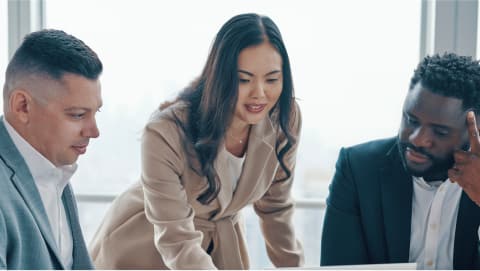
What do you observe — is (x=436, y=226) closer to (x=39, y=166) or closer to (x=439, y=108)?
(x=439, y=108)

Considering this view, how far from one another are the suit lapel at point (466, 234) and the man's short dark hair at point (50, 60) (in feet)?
3.52

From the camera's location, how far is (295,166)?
6.31ft

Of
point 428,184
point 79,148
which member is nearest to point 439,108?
point 428,184

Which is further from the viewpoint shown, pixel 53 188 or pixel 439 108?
pixel 439 108

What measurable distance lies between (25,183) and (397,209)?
1.03 meters

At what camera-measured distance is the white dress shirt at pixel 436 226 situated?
5.96ft

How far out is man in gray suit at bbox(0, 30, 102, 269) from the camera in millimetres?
1374

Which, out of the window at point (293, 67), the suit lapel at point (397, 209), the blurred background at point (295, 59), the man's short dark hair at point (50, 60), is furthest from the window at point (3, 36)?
the suit lapel at point (397, 209)

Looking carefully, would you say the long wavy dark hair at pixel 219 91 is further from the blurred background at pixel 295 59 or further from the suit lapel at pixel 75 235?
the suit lapel at pixel 75 235

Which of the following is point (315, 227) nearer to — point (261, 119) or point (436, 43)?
point (261, 119)

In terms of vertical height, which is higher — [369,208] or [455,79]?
[455,79]

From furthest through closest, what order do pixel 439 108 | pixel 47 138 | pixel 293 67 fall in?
pixel 293 67
pixel 439 108
pixel 47 138

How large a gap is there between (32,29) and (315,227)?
1057 millimetres

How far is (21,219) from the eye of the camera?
4.43ft
